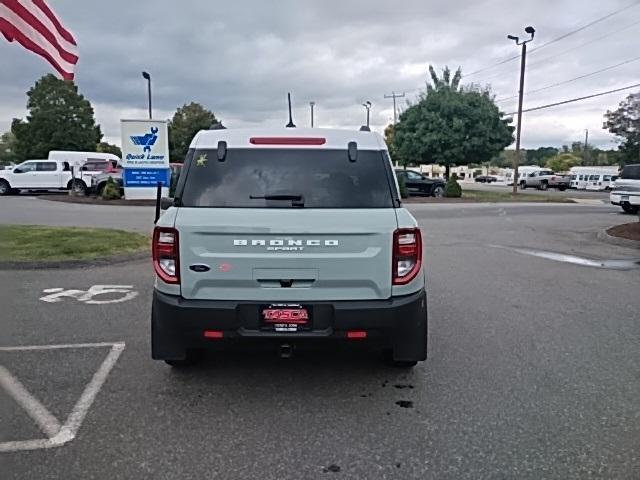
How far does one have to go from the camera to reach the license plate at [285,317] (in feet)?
12.0

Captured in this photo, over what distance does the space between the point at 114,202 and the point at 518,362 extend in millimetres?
21554

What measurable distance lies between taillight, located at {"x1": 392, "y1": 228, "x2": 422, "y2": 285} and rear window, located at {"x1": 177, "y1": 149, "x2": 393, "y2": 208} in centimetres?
31

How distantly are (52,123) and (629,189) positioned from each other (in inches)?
2057

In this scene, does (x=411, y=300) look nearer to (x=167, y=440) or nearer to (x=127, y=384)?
(x=167, y=440)

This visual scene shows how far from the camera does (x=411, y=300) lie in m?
3.81

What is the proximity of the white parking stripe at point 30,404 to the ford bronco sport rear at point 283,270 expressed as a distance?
0.84 metres

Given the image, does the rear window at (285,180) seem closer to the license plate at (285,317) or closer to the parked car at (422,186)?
the license plate at (285,317)

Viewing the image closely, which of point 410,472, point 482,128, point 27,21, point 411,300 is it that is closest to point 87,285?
point 27,21

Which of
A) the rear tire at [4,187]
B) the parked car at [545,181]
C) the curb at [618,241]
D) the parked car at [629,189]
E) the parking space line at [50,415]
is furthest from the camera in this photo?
the parked car at [545,181]

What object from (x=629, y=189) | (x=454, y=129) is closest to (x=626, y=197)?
(x=629, y=189)

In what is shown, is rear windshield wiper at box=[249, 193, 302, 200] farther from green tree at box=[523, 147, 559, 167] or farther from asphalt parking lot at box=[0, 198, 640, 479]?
green tree at box=[523, 147, 559, 167]

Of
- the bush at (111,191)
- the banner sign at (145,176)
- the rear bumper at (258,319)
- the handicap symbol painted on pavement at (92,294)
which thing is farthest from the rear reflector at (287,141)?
the bush at (111,191)

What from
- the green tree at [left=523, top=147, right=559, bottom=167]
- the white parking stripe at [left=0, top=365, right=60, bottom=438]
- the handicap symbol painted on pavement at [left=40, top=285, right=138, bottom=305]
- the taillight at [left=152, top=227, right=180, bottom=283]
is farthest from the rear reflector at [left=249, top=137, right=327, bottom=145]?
the green tree at [left=523, top=147, right=559, bottom=167]

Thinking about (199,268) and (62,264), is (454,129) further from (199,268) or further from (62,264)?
(199,268)
